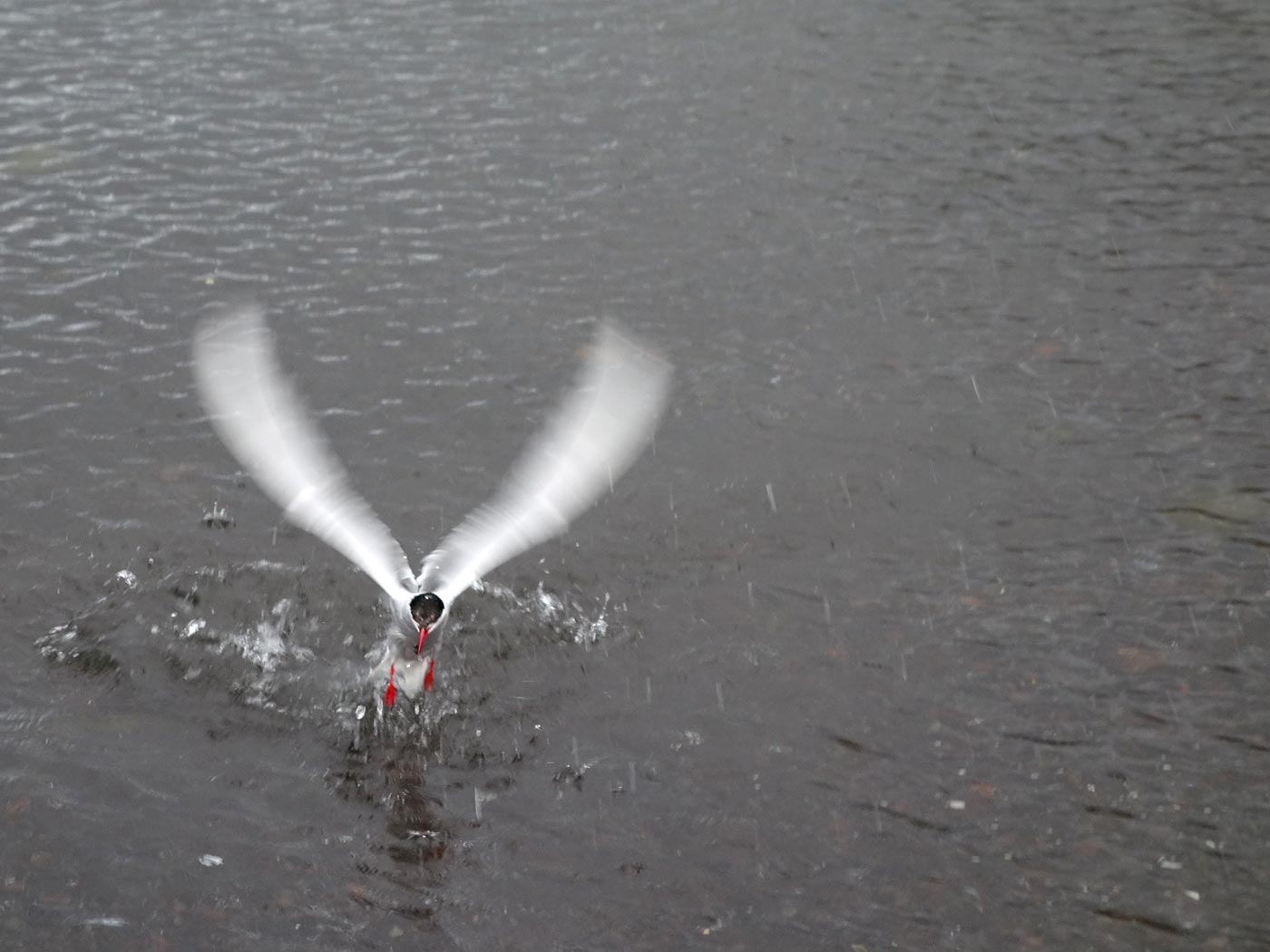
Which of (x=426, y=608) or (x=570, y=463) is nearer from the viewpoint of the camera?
(x=426, y=608)

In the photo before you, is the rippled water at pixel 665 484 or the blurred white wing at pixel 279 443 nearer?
the rippled water at pixel 665 484

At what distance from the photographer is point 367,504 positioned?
1036cm

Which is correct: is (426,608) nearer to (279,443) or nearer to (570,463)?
(570,463)

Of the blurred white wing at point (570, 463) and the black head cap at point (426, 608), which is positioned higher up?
the black head cap at point (426, 608)

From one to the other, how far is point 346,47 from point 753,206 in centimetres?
577

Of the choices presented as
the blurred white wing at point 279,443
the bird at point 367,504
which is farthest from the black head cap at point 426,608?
the blurred white wing at point 279,443

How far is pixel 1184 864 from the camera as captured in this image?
767cm

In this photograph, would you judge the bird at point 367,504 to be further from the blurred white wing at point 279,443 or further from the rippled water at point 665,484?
the rippled water at point 665,484

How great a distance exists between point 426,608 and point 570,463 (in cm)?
278

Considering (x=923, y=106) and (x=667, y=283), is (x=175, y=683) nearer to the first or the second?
(x=667, y=283)

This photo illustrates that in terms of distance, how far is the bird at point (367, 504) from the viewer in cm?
880

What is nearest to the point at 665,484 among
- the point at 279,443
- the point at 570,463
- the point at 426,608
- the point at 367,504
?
the point at 570,463

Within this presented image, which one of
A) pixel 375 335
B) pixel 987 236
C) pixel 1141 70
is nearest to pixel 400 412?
pixel 375 335

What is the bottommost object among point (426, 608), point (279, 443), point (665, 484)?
point (665, 484)
